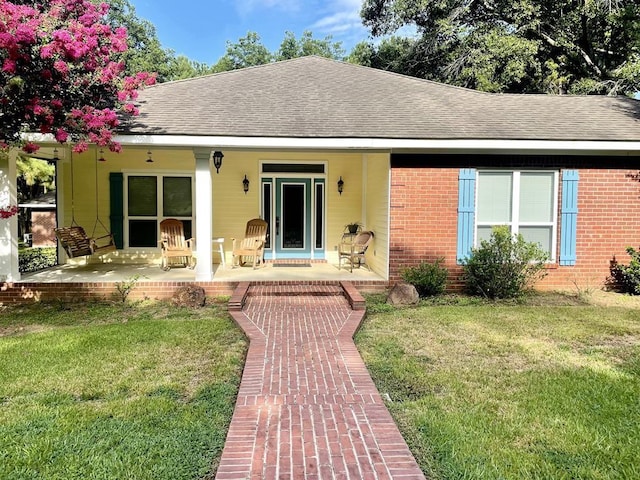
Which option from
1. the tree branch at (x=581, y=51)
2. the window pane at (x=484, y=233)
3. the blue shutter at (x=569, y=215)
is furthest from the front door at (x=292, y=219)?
the tree branch at (x=581, y=51)

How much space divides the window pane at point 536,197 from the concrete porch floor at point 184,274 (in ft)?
10.2

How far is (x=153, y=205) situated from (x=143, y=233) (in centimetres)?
74

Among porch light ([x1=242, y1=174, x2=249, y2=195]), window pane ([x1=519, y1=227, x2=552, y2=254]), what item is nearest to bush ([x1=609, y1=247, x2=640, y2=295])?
window pane ([x1=519, y1=227, x2=552, y2=254])

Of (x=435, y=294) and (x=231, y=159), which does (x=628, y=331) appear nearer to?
(x=435, y=294)

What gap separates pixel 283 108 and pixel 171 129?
2417 millimetres

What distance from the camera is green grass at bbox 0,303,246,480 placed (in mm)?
2904

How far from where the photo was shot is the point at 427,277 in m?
7.96

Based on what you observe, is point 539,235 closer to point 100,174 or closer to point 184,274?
point 184,274

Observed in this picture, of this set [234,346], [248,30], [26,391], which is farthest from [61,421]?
[248,30]

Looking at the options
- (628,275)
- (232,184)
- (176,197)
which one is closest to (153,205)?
(176,197)

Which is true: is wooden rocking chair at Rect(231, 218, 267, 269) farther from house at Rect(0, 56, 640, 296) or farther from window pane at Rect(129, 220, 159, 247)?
window pane at Rect(129, 220, 159, 247)

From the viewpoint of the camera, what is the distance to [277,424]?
3373 millimetres

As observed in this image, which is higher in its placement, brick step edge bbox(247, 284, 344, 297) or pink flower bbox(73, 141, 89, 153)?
pink flower bbox(73, 141, 89, 153)

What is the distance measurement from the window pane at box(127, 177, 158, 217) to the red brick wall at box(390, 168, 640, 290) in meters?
6.07
